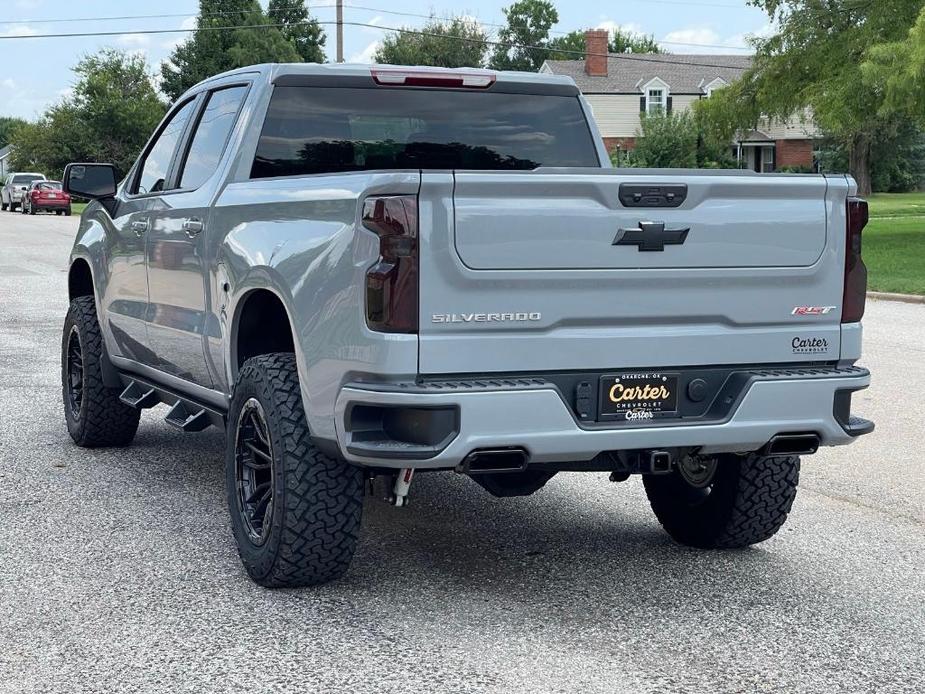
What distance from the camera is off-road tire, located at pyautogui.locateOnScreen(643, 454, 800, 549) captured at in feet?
18.2

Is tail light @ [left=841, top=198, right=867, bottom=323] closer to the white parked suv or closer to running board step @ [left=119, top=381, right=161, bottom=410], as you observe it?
running board step @ [left=119, top=381, right=161, bottom=410]

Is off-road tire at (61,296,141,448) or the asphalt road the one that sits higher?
off-road tire at (61,296,141,448)

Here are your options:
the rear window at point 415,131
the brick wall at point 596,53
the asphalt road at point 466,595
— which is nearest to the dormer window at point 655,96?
the brick wall at point 596,53

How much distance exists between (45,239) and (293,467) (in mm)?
30474

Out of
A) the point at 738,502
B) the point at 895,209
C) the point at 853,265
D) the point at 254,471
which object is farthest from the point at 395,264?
the point at 895,209

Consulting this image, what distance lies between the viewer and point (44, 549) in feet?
18.8

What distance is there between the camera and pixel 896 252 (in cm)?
2589

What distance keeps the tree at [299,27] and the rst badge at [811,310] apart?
278 feet

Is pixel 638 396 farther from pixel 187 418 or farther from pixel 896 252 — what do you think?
pixel 896 252

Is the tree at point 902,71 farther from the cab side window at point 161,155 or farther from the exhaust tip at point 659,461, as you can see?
the exhaust tip at point 659,461

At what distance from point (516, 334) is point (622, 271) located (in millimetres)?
443

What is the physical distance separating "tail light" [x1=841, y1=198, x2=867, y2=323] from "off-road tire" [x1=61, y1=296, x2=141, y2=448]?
430 centimetres

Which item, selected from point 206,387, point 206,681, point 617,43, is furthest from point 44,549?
point 617,43

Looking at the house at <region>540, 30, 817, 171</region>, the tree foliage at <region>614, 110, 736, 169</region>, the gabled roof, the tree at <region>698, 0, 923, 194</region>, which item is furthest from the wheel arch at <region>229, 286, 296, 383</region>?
the gabled roof
